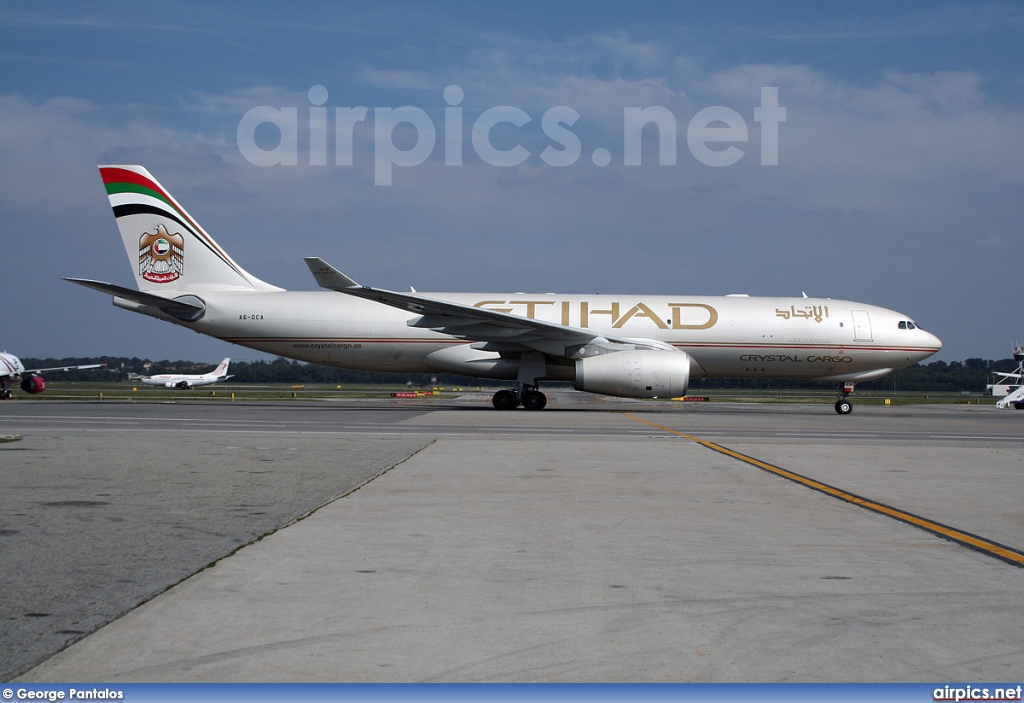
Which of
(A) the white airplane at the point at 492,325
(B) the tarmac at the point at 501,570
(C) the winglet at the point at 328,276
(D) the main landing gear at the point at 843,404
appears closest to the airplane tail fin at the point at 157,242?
(A) the white airplane at the point at 492,325

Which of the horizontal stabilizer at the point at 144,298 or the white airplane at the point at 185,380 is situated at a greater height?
the horizontal stabilizer at the point at 144,298

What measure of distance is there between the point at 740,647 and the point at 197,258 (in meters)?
27.2

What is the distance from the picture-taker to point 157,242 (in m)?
28.1

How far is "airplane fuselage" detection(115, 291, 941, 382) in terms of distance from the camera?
26.8 metres

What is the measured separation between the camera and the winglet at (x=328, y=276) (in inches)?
888

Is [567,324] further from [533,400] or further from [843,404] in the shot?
[843,404]

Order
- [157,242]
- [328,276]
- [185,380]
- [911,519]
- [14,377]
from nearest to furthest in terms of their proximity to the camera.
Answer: [911,519] → [328,276] → [157,242] → [14,377] → [185,380]

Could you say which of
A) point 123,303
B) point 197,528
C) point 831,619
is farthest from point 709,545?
point 123,303

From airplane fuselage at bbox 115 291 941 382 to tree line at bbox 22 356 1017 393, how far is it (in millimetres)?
37154

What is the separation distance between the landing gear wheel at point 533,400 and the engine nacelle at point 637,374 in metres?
2.37

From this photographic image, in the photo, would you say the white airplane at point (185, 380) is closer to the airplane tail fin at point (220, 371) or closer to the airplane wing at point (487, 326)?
→ the airplane tail fin at point (220, 371)

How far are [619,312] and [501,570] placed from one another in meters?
22.3

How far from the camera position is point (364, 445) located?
13.3m

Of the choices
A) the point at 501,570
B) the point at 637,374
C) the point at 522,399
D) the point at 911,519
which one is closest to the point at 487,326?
the point at 522,399
